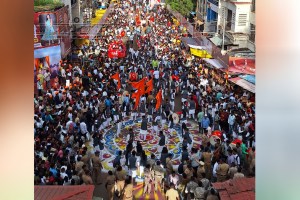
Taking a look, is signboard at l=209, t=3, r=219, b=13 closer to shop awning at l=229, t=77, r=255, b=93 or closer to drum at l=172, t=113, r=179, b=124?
shop awning at l=229, t=77, r=255, b=93

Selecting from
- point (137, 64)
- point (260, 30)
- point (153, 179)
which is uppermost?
point (260, 30)

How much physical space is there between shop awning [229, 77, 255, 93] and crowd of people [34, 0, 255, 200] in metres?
0.31

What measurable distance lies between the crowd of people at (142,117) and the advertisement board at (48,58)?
0.33m

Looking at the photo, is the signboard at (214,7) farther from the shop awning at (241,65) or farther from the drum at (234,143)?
the drum at (234,143)

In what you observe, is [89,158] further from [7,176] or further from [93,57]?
[93,57]

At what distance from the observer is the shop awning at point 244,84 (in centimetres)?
1322

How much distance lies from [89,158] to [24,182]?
6.19 m

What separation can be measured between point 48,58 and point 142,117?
5.51 metres

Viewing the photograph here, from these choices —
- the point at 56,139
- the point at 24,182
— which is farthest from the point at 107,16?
the point at 24,182

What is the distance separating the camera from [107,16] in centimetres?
2869

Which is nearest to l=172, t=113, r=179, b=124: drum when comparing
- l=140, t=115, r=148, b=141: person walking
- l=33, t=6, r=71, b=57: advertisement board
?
l=140, t=115, r=148, b=141: person walking

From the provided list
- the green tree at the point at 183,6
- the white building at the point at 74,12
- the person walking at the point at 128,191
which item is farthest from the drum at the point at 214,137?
the green tree at the point at 183,6

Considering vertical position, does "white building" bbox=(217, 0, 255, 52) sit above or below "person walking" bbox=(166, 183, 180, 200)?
above

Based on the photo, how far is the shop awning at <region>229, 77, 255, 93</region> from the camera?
1322cm
